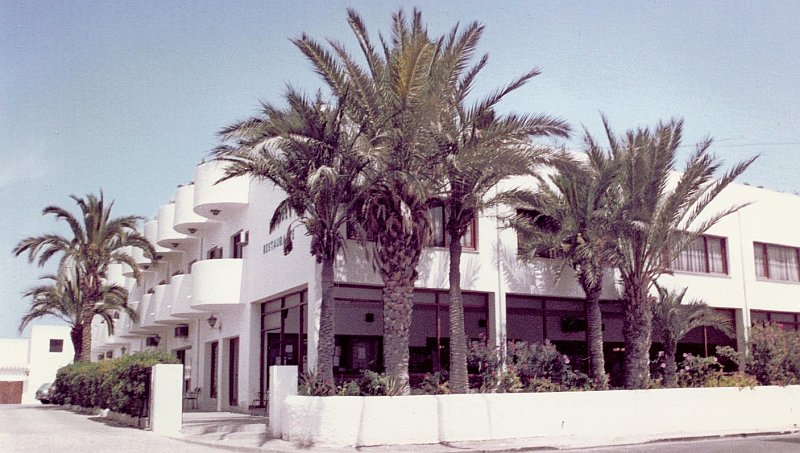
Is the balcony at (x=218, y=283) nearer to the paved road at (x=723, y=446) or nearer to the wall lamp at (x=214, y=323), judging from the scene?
the wall lamp at (x=214, y=323)

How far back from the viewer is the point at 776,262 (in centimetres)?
2881

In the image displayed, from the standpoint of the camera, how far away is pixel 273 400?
17250mm

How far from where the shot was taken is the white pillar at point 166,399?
18.8 m

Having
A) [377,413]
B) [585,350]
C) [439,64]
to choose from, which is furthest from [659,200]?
[377,413]

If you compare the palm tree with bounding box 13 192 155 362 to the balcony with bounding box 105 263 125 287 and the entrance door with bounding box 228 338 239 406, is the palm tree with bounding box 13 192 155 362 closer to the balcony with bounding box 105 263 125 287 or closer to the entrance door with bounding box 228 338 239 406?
the entrance door with bounding box 228 338 239 406

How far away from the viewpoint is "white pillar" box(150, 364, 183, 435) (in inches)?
740

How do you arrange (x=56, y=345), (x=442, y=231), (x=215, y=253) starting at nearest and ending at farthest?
(x=442, y=231)
(x=215, y=253)
(x=56, y=345)

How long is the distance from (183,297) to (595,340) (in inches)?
592

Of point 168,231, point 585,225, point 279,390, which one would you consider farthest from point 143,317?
point 585,225

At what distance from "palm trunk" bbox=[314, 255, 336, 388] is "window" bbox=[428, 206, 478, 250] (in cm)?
423

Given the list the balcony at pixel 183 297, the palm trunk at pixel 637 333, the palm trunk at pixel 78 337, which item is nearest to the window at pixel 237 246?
the balcony at pixel 183 297

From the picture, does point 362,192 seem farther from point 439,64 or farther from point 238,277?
point 238,277

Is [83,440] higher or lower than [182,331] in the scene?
lower

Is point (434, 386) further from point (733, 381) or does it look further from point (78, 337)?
point (78, 337)
